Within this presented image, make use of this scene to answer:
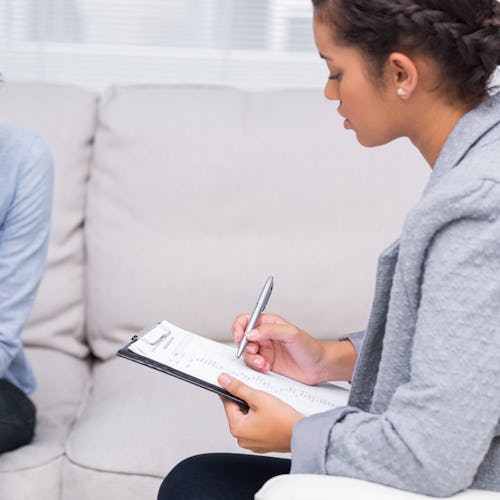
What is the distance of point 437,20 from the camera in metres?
0.88

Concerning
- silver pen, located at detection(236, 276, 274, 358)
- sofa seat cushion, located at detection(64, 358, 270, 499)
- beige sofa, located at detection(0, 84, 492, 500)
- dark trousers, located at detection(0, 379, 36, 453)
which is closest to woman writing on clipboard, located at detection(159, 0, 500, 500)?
silver pen, located at detection(236, 276, 274, 358)

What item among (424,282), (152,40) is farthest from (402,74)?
(152,40)

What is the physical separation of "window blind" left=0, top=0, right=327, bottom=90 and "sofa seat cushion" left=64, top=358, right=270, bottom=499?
3.58 feet

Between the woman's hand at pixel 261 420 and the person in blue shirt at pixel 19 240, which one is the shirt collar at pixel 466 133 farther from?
the person in blue shirt at pixel 19 240

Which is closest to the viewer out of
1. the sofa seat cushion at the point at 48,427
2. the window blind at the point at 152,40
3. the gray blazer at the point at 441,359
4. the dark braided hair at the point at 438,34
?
the gray blazer at the point at 441,359

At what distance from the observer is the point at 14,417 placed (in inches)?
59.0

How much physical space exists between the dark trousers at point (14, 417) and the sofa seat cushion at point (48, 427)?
2 centimetres

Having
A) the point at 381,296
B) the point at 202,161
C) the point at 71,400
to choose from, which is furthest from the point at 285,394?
the point at 202,161

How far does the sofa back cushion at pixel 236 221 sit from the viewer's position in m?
1.87

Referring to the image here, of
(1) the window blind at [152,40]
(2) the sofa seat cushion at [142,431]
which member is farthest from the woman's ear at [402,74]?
(1) the window blind at [152,40]

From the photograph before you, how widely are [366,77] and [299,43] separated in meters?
1.64

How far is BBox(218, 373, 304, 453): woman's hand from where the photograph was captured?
94 cm

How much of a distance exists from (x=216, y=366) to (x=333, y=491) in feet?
0.99

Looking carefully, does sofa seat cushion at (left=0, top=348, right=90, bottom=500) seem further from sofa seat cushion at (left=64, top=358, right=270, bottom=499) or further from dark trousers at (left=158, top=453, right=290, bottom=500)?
dark trousers at (left=158, top=453, right=290, bottom=500)
